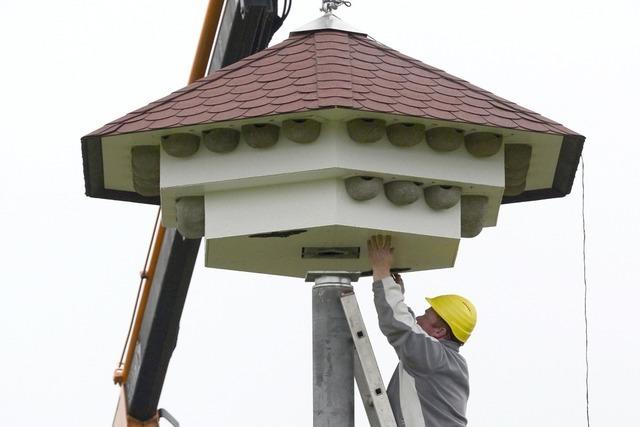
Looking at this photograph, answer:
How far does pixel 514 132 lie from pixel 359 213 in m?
0.92

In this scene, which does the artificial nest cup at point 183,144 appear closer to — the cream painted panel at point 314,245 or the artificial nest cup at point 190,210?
the artificial nest cup at point 190,210

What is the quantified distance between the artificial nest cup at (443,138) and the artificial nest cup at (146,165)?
1.48 meters

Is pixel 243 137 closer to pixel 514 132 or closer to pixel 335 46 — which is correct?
pixel 335 46

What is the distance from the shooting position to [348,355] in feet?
33.9

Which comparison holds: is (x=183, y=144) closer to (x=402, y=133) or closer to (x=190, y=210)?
(x=190, y=210)

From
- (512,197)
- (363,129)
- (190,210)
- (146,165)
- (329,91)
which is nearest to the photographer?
(329,91)

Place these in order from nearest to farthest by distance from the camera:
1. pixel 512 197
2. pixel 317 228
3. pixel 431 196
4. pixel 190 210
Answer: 1. pixel 317 228
2. pixel 431 196
3. pixel 190 210
4. pixel 512 197

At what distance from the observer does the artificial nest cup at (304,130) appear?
9781 mm

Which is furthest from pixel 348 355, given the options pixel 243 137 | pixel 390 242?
pixel 243 137

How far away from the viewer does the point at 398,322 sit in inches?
394

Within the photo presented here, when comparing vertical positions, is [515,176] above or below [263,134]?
below

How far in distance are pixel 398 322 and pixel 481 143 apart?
102cm

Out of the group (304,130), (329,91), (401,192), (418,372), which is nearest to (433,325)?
(418,372)

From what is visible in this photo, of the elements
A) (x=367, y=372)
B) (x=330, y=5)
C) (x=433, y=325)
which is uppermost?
(x=330, y=5)
